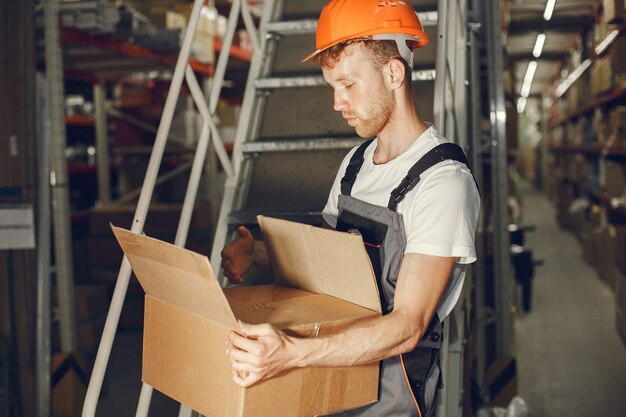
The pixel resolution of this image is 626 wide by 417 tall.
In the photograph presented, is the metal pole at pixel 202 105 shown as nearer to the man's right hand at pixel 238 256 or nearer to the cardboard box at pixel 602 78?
the man's right hand at pixel 238 256

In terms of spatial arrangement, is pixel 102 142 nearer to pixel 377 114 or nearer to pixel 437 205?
pixel 377 114

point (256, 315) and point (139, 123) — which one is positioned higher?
point (139, 123)

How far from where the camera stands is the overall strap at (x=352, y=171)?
1.97m

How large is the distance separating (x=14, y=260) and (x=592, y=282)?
21.0 ft

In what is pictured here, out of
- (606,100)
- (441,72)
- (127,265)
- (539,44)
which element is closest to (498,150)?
(441,72)

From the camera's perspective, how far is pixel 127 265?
6.88 ft

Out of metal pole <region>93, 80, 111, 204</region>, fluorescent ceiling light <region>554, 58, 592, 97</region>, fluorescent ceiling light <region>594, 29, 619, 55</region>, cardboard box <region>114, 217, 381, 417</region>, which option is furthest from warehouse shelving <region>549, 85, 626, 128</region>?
metal pole <region>93, 80, 111, 204</region>

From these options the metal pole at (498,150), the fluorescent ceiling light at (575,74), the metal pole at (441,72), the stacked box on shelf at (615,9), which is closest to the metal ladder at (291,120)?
the metal pole at (441,72)

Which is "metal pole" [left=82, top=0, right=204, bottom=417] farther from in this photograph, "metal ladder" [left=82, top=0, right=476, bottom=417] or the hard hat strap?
the hard hat strap

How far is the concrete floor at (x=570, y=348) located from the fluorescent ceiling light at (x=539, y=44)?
184 inches

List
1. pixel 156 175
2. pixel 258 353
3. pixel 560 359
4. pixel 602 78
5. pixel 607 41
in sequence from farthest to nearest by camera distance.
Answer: pixel 602 78 → pixel 607 41 → pixel 560 359 → pixel 156 175 → pixel 258 353

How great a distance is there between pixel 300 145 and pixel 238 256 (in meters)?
0.80

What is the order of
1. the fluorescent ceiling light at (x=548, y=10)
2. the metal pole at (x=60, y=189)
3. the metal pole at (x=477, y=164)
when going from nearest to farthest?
the metal pole at (x=477, y=164) → the metal pole at (x=60, y=189) → the fluorescent ceiling light at (x=548, y=10)

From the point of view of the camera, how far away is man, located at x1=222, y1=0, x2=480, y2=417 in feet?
4.95
